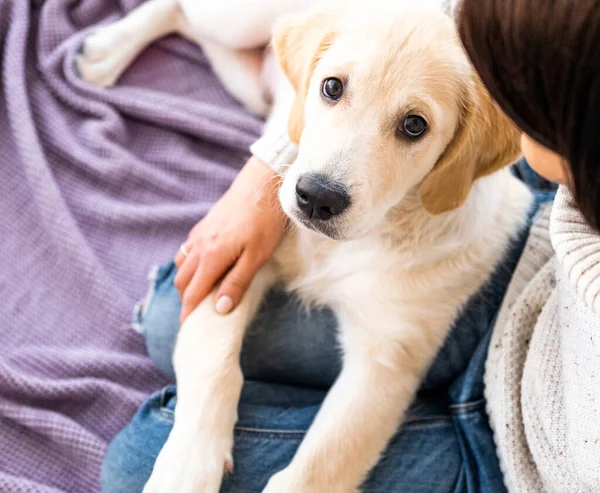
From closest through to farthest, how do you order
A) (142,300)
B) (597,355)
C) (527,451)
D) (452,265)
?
1. (597,355)
2. (527,451)
3. (452,265)
4. (142,300)

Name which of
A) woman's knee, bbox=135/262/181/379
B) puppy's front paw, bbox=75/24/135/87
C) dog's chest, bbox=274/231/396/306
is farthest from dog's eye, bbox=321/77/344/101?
puppy's front paw, bbox=75/24/135/87

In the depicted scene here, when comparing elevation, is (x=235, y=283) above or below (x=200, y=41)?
below

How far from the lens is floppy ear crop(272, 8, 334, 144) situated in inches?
51.0

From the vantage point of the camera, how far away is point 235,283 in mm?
1496

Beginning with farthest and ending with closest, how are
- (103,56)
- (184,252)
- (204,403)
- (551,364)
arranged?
(103,56), (184,252), (204,403), (551,364)

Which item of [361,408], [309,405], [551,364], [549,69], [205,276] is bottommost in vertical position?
[309,405]

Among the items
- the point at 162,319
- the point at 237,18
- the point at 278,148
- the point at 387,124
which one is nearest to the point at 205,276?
the point at 162,319

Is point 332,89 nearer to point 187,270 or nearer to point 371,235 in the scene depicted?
point 371,235

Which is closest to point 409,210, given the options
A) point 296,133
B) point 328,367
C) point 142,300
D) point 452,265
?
point 452,265

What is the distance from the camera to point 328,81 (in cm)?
122

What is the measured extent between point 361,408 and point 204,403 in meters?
0.33

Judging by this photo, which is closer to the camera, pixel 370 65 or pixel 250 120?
pixel 370 65

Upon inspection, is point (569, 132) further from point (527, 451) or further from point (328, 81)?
point (527, 451)

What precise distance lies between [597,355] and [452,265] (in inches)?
16.0
